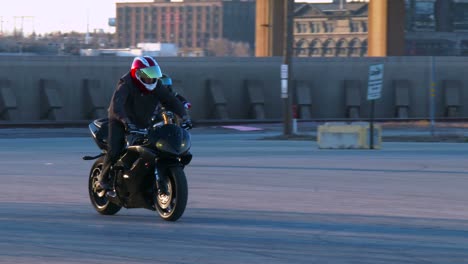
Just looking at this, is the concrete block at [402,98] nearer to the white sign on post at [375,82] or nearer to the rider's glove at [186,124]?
the white sign on post at [375,82]

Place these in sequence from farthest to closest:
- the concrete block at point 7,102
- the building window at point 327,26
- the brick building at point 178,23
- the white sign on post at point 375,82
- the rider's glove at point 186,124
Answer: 1. the brick building at point 178,23
2. the building window at point 327,26
3. the concrete block at point 7,102
4. the white sign on post at point 375,82
5. the rider's glove at point 186,124

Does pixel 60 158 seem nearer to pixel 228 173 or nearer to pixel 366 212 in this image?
pixel 228 173

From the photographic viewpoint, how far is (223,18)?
15075 centimetres

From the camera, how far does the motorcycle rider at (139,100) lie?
10828 mm

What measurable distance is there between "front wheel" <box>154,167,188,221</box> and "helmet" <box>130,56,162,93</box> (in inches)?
39.9

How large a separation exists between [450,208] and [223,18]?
5501 inches

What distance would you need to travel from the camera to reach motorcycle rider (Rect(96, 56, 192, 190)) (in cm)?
1083

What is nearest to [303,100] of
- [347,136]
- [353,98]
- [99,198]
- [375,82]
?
[353,98]

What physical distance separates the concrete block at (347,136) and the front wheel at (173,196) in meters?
12.9

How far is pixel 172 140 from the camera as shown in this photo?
1037 centimetres

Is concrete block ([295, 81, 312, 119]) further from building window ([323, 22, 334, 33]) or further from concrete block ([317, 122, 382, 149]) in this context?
building window ([323, 22, 334, 33])

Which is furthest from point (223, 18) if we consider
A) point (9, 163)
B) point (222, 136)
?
point (9, 163)

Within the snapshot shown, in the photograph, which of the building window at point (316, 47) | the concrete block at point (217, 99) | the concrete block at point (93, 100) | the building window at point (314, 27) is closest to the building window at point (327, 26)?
the building window at point (314, 27)

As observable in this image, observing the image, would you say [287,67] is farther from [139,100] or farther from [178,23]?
[178,23]
